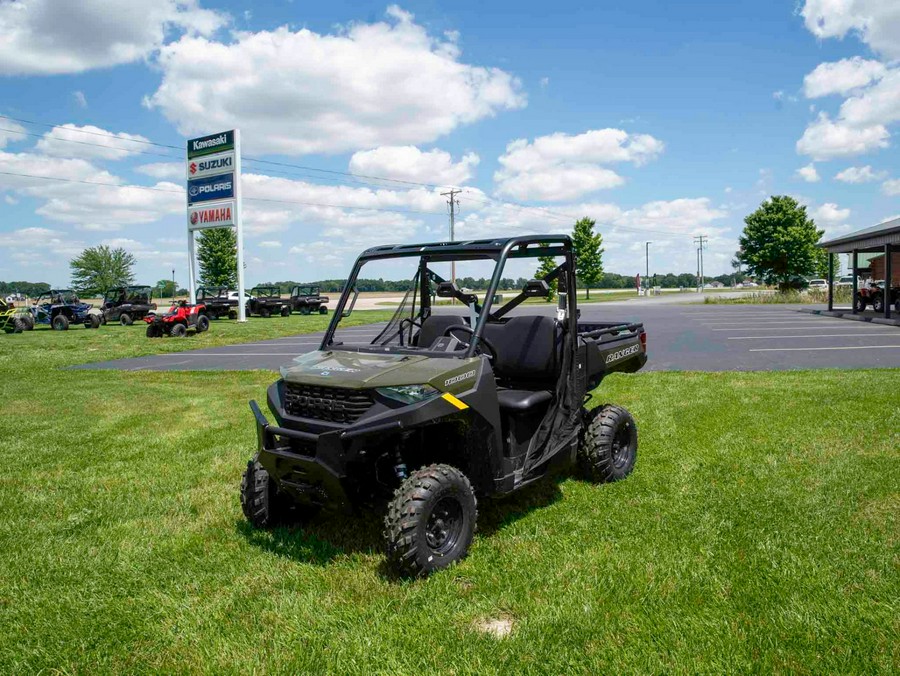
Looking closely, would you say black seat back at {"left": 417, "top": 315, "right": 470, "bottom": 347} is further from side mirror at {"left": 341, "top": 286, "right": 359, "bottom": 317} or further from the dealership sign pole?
the dealership sign pole

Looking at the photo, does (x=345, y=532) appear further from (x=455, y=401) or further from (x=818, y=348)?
(x=818, y=348)

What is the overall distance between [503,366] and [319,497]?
1.82 meters

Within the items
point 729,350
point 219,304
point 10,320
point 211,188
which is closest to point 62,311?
point 10,320

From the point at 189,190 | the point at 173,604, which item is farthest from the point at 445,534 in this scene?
the point at 189,190

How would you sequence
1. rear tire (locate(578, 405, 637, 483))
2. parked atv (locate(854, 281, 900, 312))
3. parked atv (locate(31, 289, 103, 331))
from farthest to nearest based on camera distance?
parked atv (locate(31, 289, 103, 331)), parked atv (locate(854, 281, 900, 312)), rear tire (locate(578, 405, 637, 483))

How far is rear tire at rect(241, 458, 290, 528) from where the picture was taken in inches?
175

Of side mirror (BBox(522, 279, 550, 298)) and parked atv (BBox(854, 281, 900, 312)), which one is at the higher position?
side mirror (BBox(522, 279, 550, 298))

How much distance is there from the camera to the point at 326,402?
3.88 m

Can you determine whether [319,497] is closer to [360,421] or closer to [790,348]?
[360,421]

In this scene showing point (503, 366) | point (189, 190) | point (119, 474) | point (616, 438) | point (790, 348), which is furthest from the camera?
point (189, 190)

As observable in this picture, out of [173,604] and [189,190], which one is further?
[189,190]

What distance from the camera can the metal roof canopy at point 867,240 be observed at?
72.0 ft

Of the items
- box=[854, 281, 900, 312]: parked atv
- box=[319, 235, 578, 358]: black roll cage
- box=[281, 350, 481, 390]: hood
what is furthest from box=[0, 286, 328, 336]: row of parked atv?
box=[854, 281, 900, 312]: parked atv

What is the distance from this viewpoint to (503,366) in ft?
16.7
